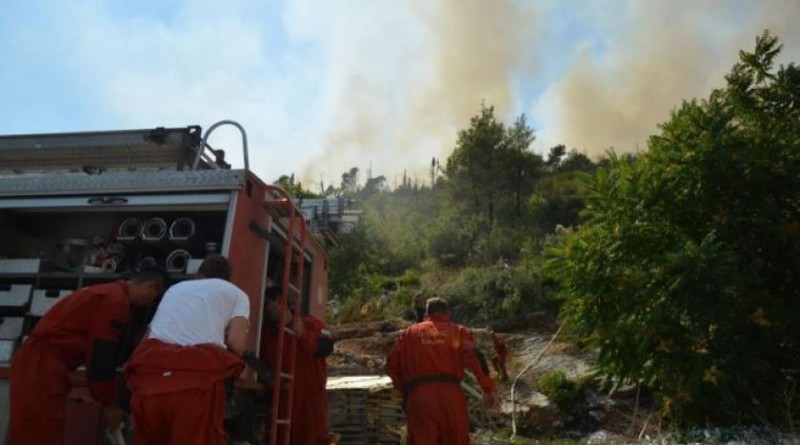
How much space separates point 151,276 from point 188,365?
0.94m

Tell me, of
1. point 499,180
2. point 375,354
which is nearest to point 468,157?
point 499,180

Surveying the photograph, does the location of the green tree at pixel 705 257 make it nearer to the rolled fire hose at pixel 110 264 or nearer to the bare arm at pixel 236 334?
Result: the bare arm at pixel 236 334

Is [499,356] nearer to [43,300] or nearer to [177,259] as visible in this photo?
[177,259]

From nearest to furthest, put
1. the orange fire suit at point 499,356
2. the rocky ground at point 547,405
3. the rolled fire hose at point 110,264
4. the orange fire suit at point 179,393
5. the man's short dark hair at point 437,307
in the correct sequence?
the orange fire suit at point 179,393, the rolled fire hose at point 110,264, the man's short dark hair at point 437,307, the rocky ground at point 547,405, the orange fire suit at point 499,356

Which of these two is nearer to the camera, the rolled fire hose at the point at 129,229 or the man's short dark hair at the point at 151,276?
the man's short dark hair at the point at 151,276

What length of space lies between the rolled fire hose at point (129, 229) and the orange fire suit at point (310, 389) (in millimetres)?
1486

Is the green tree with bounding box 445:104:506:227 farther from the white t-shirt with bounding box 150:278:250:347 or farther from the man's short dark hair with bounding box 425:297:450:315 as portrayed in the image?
the white t-shirt with bounding box 150:278:250:347

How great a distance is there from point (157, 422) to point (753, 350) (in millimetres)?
7240

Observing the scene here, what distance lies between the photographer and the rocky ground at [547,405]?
344 inches

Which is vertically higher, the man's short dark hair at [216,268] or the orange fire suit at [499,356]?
the orange fire suit at [499,356]

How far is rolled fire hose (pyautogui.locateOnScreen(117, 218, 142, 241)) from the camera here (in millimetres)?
4938

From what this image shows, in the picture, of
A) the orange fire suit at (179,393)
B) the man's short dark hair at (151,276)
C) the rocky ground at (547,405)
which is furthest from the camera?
the rocky ground at (547,405)

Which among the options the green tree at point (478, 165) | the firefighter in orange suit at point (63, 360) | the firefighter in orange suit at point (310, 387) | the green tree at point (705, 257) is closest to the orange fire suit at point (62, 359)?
the firefighter in orange suit at point (63, 360)

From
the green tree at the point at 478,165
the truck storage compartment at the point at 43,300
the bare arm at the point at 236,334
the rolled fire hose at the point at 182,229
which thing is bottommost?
the bare arm at the point at 236,334
